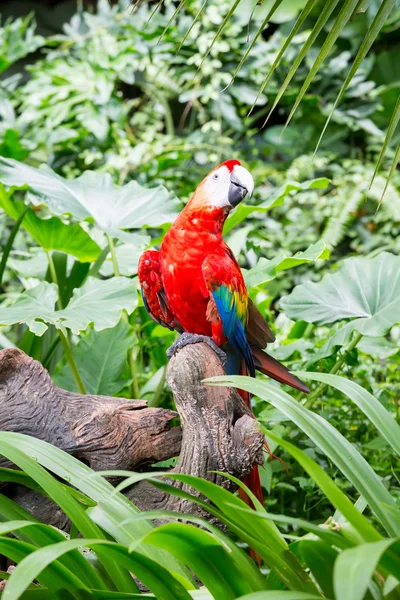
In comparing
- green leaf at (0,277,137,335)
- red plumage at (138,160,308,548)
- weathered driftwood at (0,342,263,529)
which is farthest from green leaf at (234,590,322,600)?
green leaf at (0,277,137,335)

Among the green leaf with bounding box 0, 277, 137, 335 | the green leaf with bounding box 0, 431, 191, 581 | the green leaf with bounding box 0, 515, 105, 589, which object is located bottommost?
the green leaf with bounding box 0, 277, 137, 335

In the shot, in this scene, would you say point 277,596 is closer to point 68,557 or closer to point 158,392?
point 68,557

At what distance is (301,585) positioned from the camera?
70cm

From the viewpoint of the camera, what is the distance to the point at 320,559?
66 cm

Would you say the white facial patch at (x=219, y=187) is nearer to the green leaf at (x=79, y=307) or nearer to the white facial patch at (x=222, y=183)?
the white facial patch at (x=222, y=183)

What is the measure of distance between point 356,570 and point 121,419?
0.71 metres

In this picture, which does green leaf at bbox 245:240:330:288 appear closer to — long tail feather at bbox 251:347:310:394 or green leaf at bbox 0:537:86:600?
long tail feather at bbox 251:347:310:394

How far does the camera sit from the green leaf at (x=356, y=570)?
1.63 feet

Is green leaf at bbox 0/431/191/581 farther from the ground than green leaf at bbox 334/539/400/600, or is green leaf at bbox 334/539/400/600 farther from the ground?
green leaf at bbox 334/539/400/600

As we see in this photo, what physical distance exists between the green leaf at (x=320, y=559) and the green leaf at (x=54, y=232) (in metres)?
1.16

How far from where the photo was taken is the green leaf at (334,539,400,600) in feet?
1.63

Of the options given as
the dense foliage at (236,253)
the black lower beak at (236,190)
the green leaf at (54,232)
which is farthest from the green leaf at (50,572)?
the green leaf at (54,232)

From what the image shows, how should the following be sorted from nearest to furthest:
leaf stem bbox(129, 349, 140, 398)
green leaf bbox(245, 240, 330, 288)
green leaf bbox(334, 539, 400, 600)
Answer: green leaf bbox(334, 539, 400, 600)
green leaf bbox(245, 240, 330, 288)
leaf stem bbox(129, 349, 140, 398)

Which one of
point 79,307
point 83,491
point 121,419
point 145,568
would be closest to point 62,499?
point 83,491
